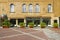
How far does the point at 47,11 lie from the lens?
4709cm

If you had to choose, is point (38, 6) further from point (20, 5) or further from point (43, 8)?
point (20, 5)

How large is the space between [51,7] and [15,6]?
844 centimetres

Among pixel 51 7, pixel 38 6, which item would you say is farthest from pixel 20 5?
pixel 51 7

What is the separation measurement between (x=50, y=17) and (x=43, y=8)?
2.65 m

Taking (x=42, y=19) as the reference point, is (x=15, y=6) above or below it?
above

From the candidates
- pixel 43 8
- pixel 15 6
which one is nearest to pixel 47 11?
pixel 43 8

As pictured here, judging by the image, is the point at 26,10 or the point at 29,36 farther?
the point at 26,10

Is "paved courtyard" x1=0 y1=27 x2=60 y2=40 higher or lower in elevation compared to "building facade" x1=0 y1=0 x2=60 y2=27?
lower

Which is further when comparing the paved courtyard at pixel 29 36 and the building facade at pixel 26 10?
the building facade at pixel 26 10

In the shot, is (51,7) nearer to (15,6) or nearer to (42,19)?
(42,19)

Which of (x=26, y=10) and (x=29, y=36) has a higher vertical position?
(x=26, y=10)

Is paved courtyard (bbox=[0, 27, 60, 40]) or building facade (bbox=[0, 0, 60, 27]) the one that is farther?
building facade (bbox=[0, 0, 60, 27])

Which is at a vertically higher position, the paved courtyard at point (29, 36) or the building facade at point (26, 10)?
the building facade at point (26, 10)

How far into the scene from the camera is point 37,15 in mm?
47250
